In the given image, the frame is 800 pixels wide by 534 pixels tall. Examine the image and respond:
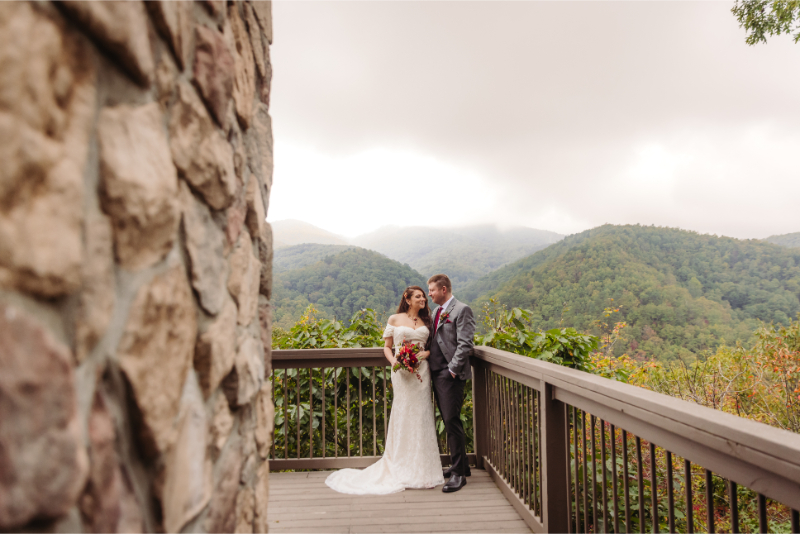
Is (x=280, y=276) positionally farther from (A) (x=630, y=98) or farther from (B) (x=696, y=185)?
(B) (x=696, y=185)

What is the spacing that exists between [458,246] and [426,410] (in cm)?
7436

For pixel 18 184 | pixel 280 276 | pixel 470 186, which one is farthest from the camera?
pixel 470 186

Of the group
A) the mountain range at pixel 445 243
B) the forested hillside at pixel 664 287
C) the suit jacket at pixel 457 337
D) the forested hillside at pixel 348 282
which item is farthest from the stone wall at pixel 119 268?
the mountain range at pixel 445 243

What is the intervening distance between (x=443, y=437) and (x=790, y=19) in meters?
8.18

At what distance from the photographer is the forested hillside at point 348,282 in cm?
1582

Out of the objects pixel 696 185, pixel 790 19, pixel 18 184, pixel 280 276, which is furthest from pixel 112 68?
pixel 696 185

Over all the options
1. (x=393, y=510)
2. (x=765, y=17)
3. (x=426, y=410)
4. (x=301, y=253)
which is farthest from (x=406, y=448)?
(x=301, y=253)

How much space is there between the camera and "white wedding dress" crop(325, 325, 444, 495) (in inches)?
138

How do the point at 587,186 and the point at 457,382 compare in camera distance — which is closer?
the point at 457,382

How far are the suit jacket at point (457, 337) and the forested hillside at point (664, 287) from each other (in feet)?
49.8

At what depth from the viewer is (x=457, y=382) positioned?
3689mm

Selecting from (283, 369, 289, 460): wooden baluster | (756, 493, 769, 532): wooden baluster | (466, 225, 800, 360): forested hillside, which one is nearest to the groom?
(283, 369, 289, 460): wooden baluster

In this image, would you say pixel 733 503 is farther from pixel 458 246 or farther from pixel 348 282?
pixel 458 246

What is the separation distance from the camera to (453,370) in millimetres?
3604
